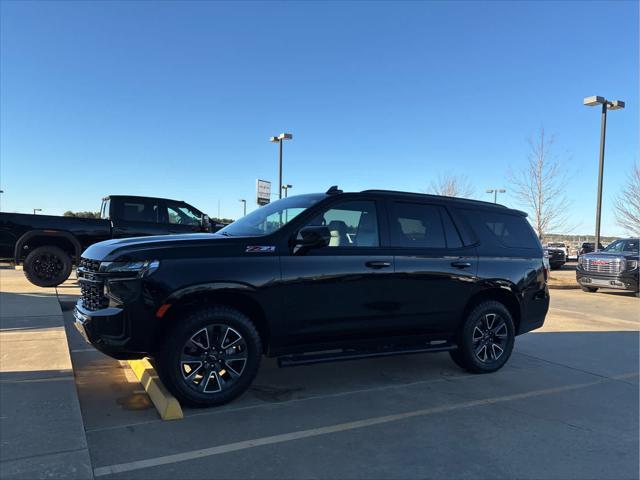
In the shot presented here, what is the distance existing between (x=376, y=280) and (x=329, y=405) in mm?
1263

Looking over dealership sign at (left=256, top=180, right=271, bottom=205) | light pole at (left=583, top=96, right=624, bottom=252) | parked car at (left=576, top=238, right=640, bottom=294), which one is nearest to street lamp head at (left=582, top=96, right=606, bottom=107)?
light pole at (left=583, top=96, right=624, bottom=252)

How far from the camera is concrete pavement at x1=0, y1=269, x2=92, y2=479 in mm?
3008

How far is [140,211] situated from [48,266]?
222cm

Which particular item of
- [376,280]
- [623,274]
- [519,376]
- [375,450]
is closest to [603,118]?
[623,274]

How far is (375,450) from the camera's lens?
3553 millimetres

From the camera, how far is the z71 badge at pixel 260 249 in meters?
4.33

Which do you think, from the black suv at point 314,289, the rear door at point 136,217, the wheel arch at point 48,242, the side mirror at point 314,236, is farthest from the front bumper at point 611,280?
the wheel arch at point 48,242

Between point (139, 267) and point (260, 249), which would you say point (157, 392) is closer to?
point (139, 267)

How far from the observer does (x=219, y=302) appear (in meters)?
4.30

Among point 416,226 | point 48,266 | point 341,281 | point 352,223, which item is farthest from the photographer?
point 48,266

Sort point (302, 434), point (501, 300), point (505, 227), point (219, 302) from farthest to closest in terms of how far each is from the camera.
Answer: point (505, 227) < point (501, 300) < point (219, 302) < point (302, 434)

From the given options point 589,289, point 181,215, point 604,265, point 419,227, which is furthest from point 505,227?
point 589,289

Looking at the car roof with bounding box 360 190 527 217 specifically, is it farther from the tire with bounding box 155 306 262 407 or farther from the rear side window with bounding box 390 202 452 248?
the tire with bounding box 155 306 262 407

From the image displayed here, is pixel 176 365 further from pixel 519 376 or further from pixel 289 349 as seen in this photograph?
pixel 519 376
